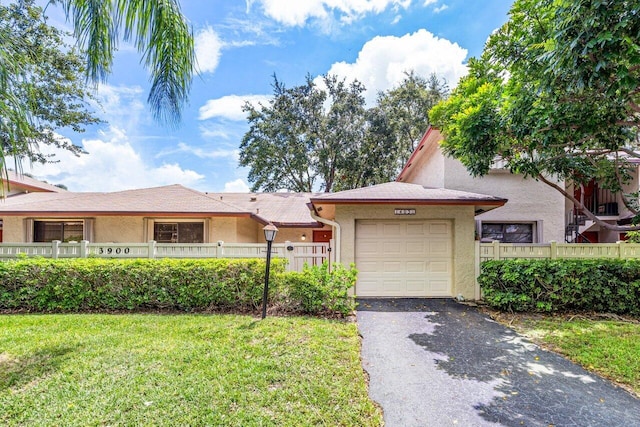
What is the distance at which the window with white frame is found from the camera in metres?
10.7

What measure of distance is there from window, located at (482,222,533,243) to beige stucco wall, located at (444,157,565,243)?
0.30 m

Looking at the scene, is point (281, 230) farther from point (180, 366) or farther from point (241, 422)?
point (241, 422)

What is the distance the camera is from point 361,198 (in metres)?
7.96

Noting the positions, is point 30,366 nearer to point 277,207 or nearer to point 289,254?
point 289,254

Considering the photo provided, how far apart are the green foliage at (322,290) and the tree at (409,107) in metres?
18.6

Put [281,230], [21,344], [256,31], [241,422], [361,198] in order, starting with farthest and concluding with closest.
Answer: [281,230] → [361,198] → [256,31] → [21,344] → [241,422]

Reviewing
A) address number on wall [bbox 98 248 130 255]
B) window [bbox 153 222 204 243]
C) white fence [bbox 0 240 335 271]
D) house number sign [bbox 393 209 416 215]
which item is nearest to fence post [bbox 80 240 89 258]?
white fence [bbox 0 240 335 271]

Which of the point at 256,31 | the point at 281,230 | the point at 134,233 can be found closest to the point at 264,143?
the point at 281,230

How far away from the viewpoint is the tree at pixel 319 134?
23016 mm

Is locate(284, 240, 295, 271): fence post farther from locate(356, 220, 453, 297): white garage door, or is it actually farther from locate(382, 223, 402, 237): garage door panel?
locate(382, 223, 402, 237): garage door panel

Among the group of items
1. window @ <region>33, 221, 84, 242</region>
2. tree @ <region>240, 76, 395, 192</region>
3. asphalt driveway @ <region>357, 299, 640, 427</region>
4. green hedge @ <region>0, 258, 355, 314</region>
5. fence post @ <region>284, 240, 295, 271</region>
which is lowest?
asphalt driveway @ <region>357, 299, 640, 427</region>

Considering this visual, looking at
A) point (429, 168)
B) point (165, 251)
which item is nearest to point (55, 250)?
point (165, 251)

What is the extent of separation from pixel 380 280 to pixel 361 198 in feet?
7.75

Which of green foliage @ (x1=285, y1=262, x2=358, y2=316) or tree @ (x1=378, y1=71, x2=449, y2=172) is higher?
tree @ (x1=378, y1=71, x2=449, y2=172)
